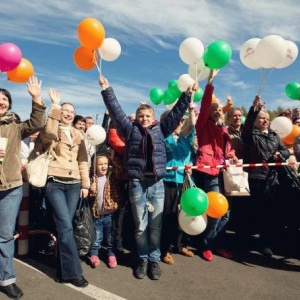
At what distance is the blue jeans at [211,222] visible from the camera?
463 cm

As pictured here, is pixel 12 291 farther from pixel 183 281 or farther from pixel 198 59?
pixel 198 59

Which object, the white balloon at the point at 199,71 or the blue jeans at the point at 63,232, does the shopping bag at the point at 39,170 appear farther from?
the white balloon at the point at 199,71

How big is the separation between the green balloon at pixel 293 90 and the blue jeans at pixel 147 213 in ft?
11.6

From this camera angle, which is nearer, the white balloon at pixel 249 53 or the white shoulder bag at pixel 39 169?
the white shoulder bag at pixel 39 169

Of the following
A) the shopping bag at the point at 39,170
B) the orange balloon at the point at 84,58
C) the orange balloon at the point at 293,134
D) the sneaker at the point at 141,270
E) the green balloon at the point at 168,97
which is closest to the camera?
the shopping bag at the point at 39,170

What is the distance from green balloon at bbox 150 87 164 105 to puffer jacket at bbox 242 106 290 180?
2096 millimetres

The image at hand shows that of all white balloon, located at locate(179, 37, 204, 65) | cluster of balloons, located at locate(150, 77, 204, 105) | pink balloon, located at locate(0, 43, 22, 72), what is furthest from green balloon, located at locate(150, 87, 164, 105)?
pink balloon, located at locate(0, 43, 22, 72)

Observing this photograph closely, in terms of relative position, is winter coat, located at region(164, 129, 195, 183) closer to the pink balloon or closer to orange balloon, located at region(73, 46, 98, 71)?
orange balloon, located at region(73, 46, 98, 71)

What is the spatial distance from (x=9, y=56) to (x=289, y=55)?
12.4ft

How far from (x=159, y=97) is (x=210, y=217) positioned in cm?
264

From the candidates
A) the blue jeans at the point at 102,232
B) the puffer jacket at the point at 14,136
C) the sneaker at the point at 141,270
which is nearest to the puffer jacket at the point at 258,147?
the sneaker at the point at 141,270

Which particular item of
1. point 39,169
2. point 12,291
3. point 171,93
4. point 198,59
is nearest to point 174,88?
point 171,93

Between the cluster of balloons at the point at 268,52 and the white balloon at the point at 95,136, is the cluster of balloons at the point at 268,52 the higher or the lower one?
the higher one

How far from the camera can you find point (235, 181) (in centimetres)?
461
